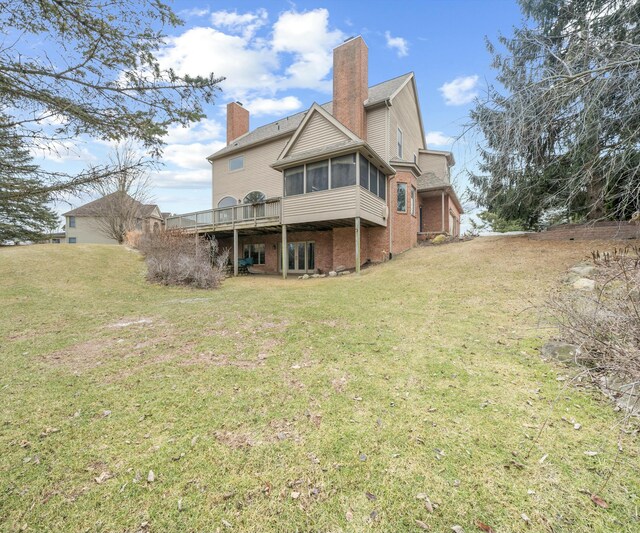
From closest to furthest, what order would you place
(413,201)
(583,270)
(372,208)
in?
(583,270), (372,208), (413,201)

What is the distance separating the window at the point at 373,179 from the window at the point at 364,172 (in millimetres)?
370

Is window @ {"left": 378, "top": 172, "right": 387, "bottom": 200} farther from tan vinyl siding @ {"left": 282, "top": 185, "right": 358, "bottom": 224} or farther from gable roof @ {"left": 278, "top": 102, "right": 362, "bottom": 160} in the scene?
tan vinyl siding @ {"left": 282, "top": 185, "right": 358, "bottom": 224}

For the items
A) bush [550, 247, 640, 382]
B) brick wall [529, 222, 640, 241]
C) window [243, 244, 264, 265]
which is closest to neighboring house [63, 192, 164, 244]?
window [243, 244, 264, 265]

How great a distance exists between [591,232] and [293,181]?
42.5 feet

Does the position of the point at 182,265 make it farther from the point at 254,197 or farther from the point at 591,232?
the point at 591,232

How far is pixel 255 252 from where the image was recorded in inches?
808

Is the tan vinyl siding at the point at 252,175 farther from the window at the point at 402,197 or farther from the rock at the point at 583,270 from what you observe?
the rock at the point at 583,270

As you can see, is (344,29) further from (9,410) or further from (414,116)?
(9,410)

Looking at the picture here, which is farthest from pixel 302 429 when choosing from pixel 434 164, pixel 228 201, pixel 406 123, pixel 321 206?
pixel 434 164

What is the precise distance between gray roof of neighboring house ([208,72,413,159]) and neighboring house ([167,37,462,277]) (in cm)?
10

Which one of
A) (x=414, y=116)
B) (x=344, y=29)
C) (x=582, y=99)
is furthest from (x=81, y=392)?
(x=414, y=116)

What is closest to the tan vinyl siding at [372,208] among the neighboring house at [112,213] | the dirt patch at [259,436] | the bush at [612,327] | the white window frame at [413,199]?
the white window frame at [413,199]

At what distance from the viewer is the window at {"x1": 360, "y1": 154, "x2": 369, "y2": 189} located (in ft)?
42.5

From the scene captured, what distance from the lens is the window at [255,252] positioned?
20109 millimetres
